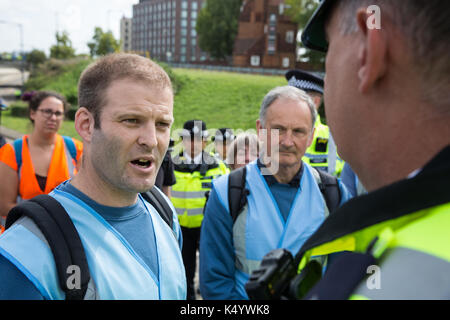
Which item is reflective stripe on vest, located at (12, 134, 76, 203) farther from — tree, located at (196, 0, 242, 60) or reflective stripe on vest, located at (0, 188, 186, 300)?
tree, located at (196, 0, 242, 60)

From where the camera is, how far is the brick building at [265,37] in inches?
2023

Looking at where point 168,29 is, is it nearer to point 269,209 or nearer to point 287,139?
point 287,139

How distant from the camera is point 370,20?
2.89ft

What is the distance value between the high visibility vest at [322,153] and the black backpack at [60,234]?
12.8 feet

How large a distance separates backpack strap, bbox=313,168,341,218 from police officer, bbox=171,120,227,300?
261 cm

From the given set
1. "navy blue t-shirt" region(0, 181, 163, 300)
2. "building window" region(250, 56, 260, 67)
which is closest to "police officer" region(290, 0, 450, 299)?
"navy blue t-shirt" region(0, 181, 163, 300)

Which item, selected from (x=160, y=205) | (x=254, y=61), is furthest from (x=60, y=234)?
(x=254, y=61)

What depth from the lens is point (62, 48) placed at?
169ft

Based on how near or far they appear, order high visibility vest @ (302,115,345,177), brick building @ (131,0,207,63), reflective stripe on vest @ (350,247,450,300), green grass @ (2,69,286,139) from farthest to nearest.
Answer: brick building @ (131,0,207,63) → green grass @ (2,69,286,139) → high visibility vest @ (302,115,345,177) → reflective stripe on vest @ (350,247,450,300)

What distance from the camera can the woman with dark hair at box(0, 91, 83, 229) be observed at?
12.4ft

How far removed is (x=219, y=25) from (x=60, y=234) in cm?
5861

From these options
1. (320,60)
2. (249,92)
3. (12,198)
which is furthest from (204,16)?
(12,198)

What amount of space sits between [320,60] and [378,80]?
132ft
